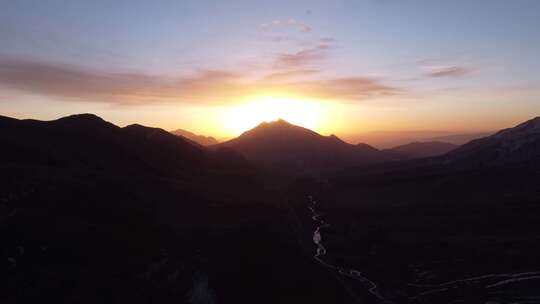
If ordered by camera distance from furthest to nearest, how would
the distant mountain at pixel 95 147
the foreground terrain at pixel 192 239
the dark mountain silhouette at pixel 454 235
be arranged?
1. the distant mountain at pixel 95 147
2. the dark mountain silhouette at pixel 454 235
3. the foreground terrain at pixel 192 239

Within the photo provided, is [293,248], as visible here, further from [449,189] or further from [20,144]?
[449,189]

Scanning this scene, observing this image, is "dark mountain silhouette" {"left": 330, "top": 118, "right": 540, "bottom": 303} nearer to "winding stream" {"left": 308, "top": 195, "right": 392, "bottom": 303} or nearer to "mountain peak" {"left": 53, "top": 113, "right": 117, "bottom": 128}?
"winding stream" {"left": 308, "top": 195, "right": 392, "bottom": 303}

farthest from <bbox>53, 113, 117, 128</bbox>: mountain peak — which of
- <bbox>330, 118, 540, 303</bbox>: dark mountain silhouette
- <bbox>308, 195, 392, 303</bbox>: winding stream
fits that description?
<bbox>330, 118, 540, 303</bbox>: dark mountain silhouette

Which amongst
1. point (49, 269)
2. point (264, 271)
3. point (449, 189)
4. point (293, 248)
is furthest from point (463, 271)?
point (449, 189)

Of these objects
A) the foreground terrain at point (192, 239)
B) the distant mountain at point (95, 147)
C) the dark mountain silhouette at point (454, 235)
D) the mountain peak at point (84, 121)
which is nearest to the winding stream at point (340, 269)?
the foreground terrain at point (192, 239)

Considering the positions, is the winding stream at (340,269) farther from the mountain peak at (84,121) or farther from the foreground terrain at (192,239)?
the mountain peak at (84,121)

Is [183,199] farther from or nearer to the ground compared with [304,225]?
farther from the ground

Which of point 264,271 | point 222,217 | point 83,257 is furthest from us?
point 222,217

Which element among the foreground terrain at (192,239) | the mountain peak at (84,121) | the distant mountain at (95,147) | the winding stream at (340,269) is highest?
the mountain peak at (84,121)

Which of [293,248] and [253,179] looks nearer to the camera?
[293,248]
